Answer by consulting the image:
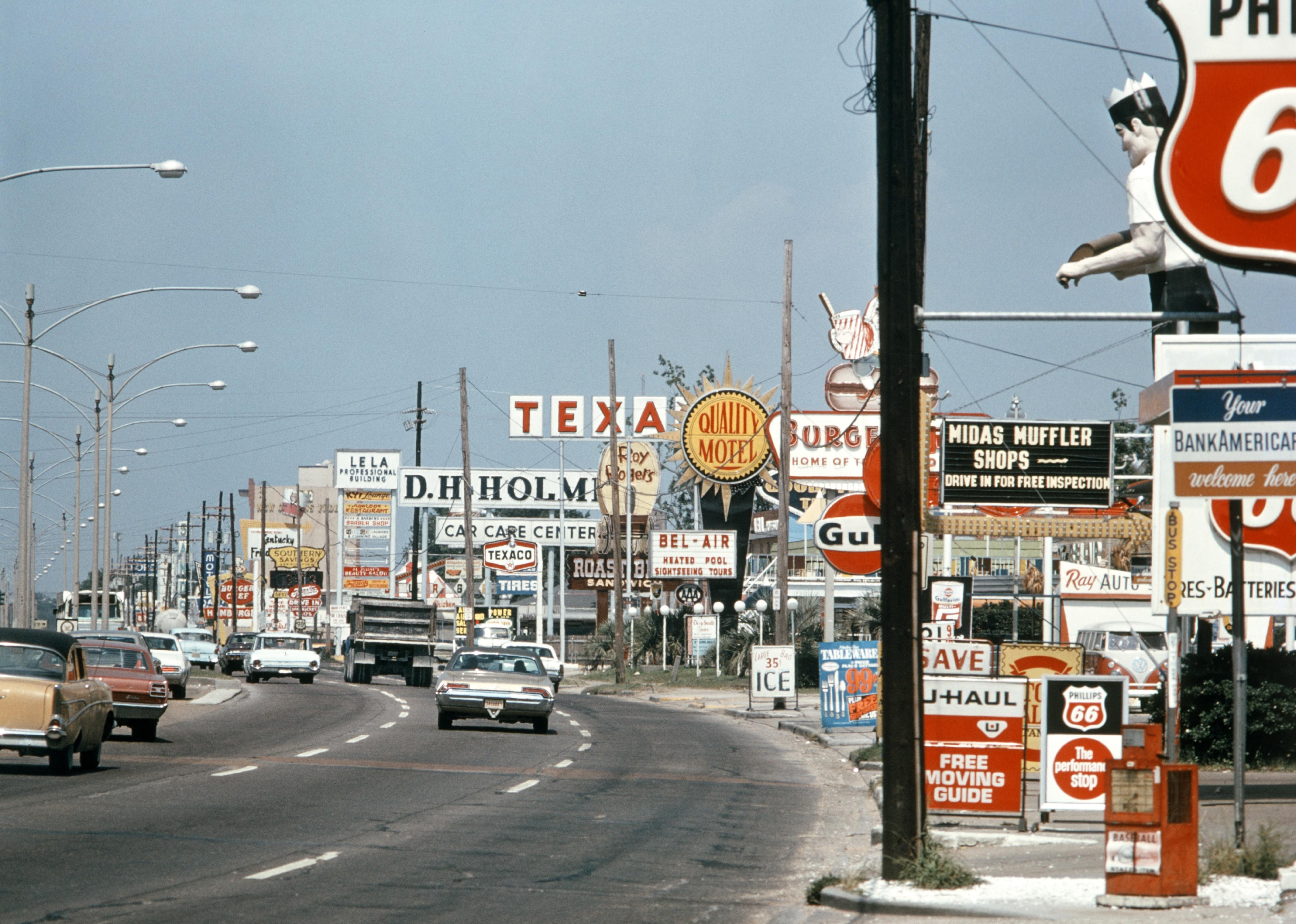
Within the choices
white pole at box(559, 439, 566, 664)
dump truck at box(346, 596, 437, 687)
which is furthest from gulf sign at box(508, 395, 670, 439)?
dump truck at box(346, 596, 437, 687)

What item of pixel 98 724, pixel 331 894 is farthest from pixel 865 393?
pixel 331 894

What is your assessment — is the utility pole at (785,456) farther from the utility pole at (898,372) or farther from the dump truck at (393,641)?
the utility pole at (898,372)

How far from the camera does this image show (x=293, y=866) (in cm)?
1177

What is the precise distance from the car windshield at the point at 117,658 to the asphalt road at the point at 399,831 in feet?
4.16

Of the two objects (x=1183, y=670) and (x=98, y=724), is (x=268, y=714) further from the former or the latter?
(x=1183, y=670)

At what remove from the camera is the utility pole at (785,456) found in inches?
1474

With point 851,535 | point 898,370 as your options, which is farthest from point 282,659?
point 898,370

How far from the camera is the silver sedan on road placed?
28.1 metres

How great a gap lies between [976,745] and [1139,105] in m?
8.95

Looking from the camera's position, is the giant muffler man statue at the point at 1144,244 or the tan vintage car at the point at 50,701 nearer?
the tan vintage car at the point at 50,701

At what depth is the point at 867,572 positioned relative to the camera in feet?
73.1

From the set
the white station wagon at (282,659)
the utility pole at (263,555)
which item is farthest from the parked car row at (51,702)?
the utility pole at (263,555)

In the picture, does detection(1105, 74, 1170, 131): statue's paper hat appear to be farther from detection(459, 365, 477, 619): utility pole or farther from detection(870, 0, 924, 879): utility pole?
detection(459, 365, 477, 619): utility pole

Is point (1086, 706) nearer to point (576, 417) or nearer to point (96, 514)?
point (96, 514)
